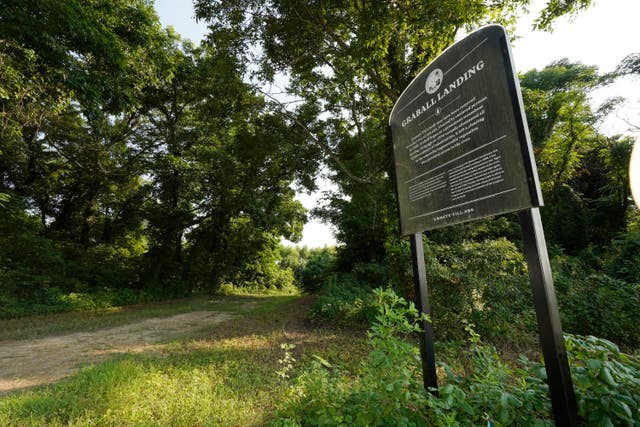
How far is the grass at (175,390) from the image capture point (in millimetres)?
2902

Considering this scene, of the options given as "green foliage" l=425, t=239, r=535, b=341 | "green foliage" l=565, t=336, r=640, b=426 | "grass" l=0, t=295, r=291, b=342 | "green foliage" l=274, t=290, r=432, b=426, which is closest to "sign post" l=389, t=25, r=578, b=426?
"green foliage" l=565, t=336, r=640, b=426

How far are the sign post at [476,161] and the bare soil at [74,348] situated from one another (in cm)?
556

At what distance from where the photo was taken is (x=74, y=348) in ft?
18.9

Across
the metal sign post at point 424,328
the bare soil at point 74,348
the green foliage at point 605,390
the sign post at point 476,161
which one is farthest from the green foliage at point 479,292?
the bare soil at point 74,348

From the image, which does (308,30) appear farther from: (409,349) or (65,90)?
(409,349)

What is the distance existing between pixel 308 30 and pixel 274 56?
1.16m

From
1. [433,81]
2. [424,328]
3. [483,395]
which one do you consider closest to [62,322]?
[424,328]

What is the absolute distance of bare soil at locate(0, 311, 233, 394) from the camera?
4254 mm

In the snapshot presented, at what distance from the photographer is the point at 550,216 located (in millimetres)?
14234

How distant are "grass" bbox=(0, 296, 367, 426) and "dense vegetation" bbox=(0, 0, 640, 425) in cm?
10

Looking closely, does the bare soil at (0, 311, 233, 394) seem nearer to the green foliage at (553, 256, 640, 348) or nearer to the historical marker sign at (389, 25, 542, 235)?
the historical marker sign at (389, 25, 542, 235)

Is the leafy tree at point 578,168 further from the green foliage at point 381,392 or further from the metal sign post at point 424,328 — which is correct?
the green foliage at point 381,392

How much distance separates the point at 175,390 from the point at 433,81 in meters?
4.65

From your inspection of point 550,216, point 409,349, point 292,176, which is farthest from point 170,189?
point 550,216
